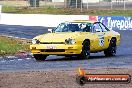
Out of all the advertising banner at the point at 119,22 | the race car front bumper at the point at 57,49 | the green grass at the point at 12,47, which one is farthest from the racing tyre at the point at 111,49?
the advertising banner at the point at 119,22

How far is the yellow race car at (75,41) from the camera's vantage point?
18.0 m

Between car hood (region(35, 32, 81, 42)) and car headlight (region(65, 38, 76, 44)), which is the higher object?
car hood (region(35, 32, 81, 42))

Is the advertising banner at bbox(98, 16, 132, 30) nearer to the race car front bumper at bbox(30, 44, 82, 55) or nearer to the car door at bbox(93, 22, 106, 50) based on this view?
the car door at bbox(93, 22, 106, 50)

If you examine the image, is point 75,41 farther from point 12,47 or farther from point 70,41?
point 12,47

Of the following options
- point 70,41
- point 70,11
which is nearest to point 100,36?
point 70,41

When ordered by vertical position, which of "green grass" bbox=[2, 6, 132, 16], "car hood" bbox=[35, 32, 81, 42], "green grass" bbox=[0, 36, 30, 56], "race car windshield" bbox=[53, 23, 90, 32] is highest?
"race car windshield" bbox=[53, 23, 90, 32]

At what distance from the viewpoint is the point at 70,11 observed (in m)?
59.6

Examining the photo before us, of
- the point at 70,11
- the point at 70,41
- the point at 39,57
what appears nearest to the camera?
the point at 70,41

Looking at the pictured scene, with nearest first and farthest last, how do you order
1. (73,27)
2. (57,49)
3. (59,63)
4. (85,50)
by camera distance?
(59,63) < (57,49) < (85,50) < (73,27)

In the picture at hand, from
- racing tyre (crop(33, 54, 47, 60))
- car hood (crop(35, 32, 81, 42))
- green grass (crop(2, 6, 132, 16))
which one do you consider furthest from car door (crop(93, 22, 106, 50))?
green grass (crop(2, 6, 132, 16))

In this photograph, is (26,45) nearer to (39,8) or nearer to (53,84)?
(53,84)

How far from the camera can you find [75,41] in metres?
18.1

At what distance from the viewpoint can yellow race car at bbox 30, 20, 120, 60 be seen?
707 inches

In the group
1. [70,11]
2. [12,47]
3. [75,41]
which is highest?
[75,41]
